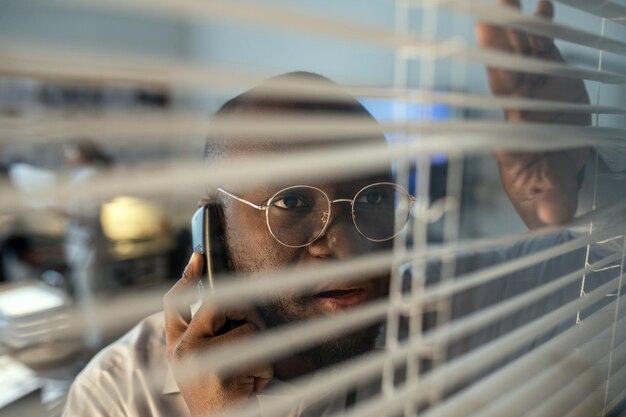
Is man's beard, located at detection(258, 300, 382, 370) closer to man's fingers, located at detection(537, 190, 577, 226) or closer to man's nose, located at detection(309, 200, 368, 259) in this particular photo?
man's nose, located at detection(309, 200, 368, 259)

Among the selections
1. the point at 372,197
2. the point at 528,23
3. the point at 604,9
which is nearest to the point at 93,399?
the point at 372,197

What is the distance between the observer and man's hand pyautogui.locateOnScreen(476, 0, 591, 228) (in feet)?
3.15

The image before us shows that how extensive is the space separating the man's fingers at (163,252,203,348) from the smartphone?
0.01 m

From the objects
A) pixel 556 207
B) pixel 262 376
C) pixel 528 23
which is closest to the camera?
pixel 262 376

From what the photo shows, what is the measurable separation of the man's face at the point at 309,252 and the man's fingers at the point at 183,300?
6 centimetres

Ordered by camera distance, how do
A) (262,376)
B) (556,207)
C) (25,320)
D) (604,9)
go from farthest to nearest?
(556,207) < (604,9) < (262,376) < (25,320)

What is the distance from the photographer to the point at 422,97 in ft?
2.03

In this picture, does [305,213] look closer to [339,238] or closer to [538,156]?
[339,238]

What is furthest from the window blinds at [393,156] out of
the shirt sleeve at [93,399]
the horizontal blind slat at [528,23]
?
the shirt sleeve at [93,399]

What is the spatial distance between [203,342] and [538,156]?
2.81 feet

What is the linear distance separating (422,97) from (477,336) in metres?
0.68

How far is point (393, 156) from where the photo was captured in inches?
24.9

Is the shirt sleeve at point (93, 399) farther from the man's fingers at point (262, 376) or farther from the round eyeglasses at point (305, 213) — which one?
the round eyeglasses at point (305, 213)

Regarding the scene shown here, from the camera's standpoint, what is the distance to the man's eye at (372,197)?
2.26 feet
